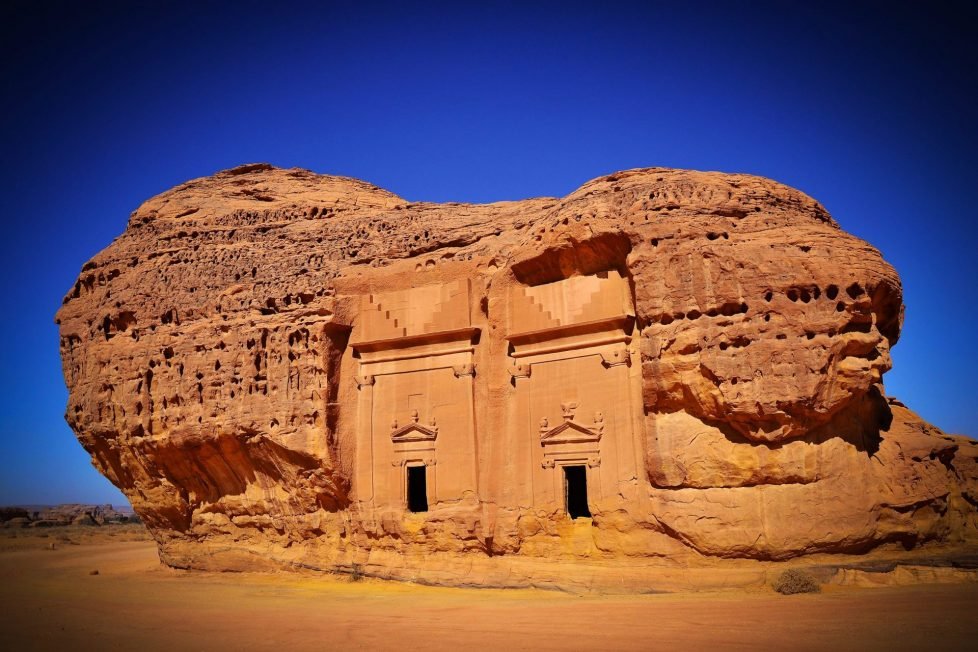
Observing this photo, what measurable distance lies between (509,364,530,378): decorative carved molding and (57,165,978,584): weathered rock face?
0.06 meters

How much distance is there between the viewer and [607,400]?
60.0 feet

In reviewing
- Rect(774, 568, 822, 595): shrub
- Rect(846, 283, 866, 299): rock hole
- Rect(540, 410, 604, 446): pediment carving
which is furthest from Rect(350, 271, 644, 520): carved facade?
Rect(846, 283, 866, 299): rock hole

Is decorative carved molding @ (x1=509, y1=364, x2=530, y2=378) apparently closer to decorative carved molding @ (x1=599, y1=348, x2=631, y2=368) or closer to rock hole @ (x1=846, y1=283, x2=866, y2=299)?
decorative carved molding @ (x1=599, y1=348, x2=631, y2=368)

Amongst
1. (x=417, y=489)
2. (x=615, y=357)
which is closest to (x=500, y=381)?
(x=615, y=357)

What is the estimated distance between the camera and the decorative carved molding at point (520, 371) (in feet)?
64.9

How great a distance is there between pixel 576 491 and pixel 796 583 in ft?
21.5

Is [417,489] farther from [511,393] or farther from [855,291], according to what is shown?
[855,291]

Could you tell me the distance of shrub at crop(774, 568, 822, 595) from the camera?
551 inches

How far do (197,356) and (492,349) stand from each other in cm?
915

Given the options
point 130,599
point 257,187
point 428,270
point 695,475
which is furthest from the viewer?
point 257,187

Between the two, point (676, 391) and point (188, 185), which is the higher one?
point (188, 185)

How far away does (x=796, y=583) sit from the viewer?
1408cm

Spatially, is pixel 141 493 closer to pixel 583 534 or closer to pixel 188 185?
pixel 188 185

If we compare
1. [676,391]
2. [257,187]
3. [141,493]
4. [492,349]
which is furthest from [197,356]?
[676,391]
